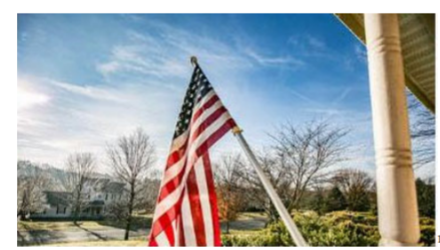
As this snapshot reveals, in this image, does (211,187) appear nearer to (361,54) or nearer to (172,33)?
(172,33)

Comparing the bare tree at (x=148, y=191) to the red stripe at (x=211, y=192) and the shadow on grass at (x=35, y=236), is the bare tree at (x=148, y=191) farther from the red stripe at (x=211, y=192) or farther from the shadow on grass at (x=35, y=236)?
the red stripe at (x=211, y=192)

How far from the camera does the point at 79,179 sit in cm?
306

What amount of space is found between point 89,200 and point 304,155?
7.19 ft

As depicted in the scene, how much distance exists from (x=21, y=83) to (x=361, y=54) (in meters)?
2.74

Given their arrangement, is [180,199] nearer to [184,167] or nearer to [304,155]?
[184,167]

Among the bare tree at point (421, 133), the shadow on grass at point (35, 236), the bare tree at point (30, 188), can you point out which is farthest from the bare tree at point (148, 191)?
the bare tree at point (421, 133)

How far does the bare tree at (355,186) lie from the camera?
293cm

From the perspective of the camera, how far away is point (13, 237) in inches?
54.6

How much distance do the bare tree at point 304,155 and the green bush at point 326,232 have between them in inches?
9.2

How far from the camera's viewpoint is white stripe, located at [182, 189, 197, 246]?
1.13 meters

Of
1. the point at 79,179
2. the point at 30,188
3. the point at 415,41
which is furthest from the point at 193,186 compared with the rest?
the point at 79,179

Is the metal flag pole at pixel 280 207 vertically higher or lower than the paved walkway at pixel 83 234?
higher
